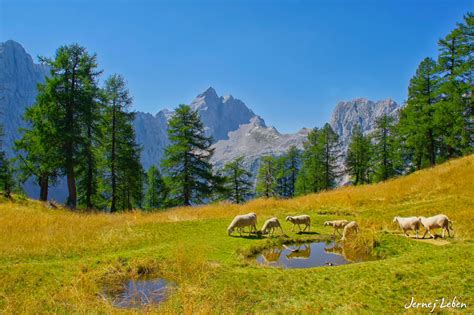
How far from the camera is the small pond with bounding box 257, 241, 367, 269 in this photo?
11711mm

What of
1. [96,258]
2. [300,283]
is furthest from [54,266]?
[300,283]

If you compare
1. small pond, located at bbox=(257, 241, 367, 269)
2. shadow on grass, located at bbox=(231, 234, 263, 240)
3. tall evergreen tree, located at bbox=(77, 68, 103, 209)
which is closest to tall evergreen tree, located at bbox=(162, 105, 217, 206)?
tall evergreen tree, located at bbox=(77, 68, 103, 209)

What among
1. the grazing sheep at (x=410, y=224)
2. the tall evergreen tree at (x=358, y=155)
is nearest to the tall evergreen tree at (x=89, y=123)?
the grazing sheep at (x=410, y=224)

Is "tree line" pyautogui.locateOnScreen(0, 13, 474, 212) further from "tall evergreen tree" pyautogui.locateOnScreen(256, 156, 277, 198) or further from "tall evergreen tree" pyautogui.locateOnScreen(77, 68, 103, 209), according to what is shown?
"tall evergreen tree" pyautogui.locateOnScreen(256, 156, 277, 198)

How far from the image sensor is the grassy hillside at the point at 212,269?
7.52 metres

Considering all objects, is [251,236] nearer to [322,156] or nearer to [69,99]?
[69,99]

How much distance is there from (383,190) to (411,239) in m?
15.2

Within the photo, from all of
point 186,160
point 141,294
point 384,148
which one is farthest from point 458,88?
point 141,294

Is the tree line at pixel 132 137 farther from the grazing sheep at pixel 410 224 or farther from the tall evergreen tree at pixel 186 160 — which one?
the grazing sheep at pixel 410 224

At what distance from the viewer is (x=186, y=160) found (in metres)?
39.4

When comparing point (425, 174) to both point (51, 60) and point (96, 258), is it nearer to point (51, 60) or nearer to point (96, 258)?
point (96, 258)

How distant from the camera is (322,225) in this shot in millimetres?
19531

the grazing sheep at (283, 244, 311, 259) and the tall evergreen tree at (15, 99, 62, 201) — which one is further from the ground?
the tall evergreen tree at (15, 99, 62, 201)

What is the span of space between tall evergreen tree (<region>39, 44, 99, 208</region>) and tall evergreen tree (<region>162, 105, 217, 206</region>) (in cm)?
1120
